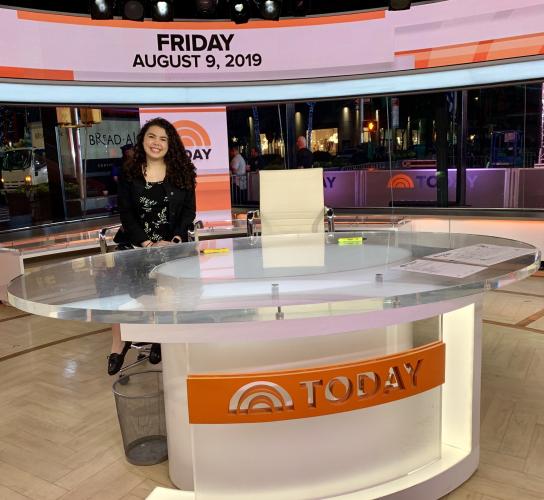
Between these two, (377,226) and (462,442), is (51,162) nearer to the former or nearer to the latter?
(377,226)

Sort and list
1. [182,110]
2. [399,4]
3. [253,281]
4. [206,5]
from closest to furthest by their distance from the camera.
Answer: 1. [253,281]
2. [399,4]
3. [206,5]
4. [182,110]

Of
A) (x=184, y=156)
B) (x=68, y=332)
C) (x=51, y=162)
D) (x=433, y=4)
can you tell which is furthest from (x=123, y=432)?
(x=433, y=4)

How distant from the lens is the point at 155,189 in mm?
3410

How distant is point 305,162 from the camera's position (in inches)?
259

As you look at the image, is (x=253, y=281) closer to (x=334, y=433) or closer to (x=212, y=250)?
(x=334, y=433)

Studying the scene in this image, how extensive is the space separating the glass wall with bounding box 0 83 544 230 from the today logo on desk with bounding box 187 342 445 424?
4.74m

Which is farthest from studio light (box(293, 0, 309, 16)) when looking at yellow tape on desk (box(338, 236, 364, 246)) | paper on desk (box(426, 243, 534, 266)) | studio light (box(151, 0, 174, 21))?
paper on desk (box(426, 243, 534, 266))

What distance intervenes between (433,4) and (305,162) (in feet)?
6.96

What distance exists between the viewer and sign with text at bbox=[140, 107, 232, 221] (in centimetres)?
593

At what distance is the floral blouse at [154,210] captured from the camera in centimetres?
340

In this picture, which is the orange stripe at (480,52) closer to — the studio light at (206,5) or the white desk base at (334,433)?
the studio light at (206,5)

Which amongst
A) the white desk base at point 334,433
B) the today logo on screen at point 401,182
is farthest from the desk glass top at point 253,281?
the today logo on screen at point 401,182

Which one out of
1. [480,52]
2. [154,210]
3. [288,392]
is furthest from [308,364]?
[480,52]

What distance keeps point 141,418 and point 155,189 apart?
1.50m
